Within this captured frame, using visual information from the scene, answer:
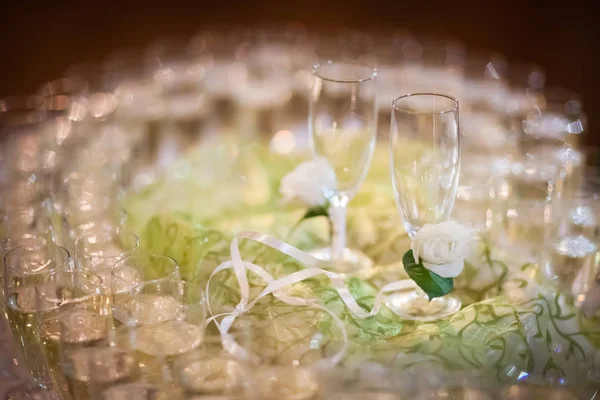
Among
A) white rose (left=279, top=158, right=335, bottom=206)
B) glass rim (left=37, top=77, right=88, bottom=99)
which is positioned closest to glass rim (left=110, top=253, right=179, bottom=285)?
white rose (left=279, top=158, right=335, bottom=206)

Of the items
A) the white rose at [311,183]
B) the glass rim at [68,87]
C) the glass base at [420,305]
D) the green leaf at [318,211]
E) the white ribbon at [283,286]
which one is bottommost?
the glass base at [420,305]

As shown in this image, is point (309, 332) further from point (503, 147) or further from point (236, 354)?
point (503, 147)

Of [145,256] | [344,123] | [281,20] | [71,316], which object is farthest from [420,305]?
[281,20]

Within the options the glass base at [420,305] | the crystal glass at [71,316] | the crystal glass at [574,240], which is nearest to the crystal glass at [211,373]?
the crystal glass at [71,316]

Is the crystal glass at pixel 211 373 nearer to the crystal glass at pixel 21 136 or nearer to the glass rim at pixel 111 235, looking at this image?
the glass rim at pixel 111 235

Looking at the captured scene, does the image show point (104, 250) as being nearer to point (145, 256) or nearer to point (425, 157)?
point (145, 256)

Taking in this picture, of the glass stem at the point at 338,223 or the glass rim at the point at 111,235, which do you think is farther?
the glass stem at the point at 338,223

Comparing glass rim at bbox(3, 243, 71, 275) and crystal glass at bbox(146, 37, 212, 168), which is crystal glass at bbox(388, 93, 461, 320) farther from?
crystal glass at bbox(146, 37, 212, 168)
